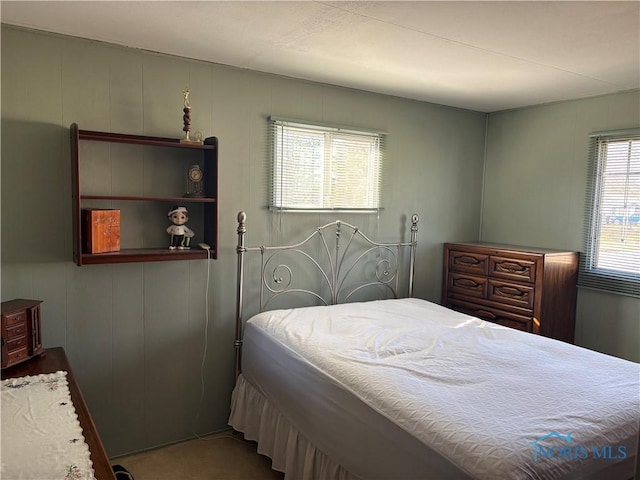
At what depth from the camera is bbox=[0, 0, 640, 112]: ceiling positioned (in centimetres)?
198

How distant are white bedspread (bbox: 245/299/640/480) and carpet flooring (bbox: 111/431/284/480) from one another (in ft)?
1.51

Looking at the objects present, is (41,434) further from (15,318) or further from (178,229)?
(178,229)

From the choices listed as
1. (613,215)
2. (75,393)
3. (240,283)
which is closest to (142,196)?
(240,283)

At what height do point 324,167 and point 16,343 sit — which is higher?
point 324,167

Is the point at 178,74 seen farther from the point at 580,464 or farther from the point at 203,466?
the point at 580,464

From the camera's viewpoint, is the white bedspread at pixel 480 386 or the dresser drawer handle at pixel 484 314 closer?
the white bedspread at pixel 480 386

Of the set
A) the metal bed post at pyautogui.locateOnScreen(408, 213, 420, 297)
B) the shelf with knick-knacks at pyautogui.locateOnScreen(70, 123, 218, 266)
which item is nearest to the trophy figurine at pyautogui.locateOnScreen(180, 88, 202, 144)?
the shelf with knick-knacks at pyautogui.locateOnScreen(70, 123, 218, 266)

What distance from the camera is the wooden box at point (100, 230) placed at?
7.84ft

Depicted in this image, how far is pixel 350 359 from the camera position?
2240 mm

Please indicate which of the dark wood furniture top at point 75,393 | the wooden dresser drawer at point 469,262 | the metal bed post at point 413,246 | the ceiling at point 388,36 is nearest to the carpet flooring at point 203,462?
the dark wood furniture top at point 75,393

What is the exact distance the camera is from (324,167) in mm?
3285

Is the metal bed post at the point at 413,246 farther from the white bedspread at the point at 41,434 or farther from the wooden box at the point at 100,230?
the white bedspread at the point at 41,434

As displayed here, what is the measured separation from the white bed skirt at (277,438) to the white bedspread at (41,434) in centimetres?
106

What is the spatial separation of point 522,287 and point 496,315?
309 mm
